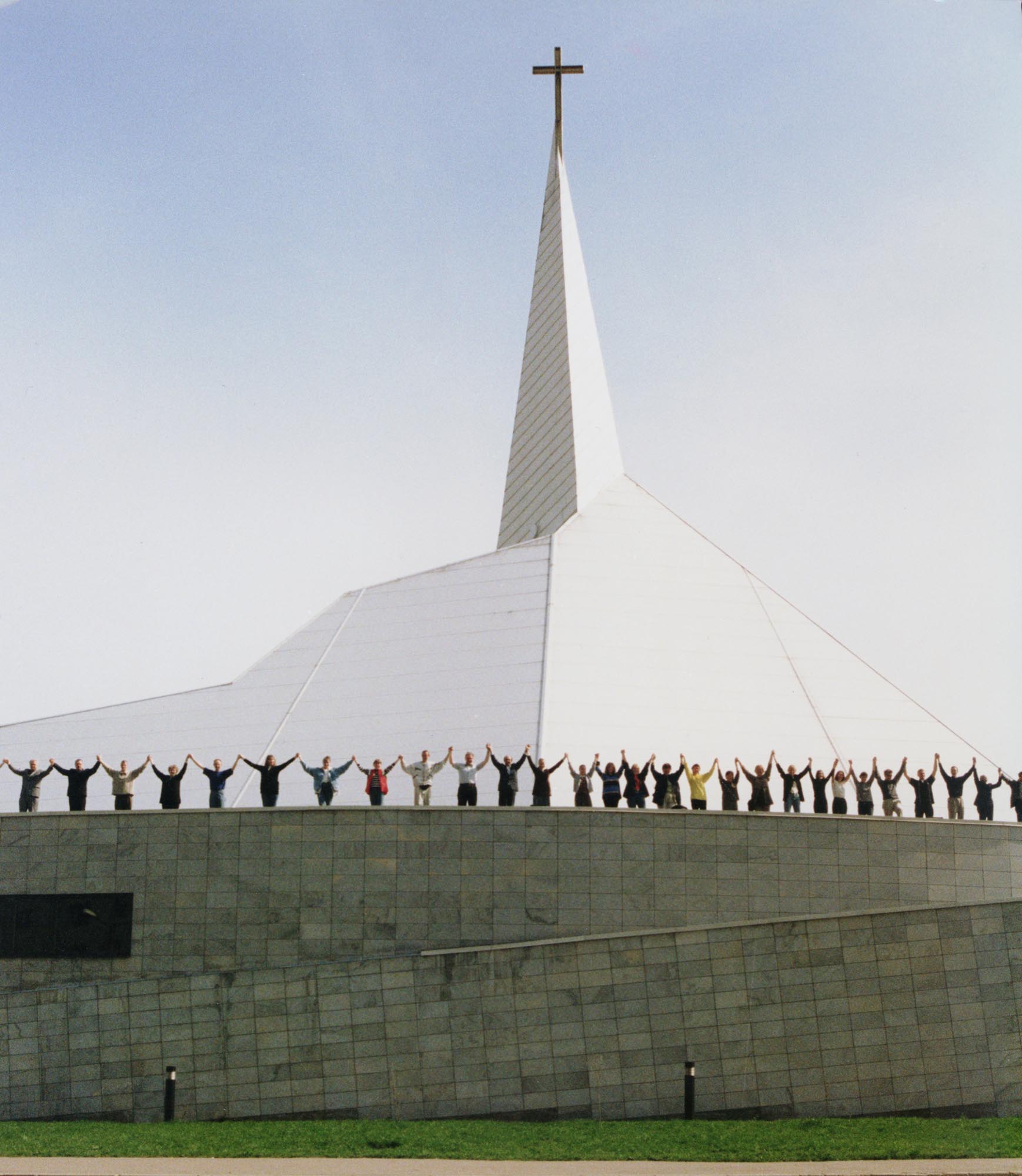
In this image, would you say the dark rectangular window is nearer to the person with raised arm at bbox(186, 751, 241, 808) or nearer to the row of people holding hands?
the row of people holding hands

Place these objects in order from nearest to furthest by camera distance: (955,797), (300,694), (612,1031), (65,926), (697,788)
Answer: (612,1031) → (65,926) → (697,788) → (955,797) → (300,694)

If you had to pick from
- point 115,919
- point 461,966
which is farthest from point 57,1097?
point 461,966

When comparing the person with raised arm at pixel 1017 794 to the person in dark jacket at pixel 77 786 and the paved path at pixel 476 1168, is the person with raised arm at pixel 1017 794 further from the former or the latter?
the person in dark jacket at pixel 77 786

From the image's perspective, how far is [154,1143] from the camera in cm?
1234

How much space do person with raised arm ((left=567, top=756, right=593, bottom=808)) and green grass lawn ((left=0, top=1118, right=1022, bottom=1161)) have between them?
4045 millimetres

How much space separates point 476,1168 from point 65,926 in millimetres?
7403

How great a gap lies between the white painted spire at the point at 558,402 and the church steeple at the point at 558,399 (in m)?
0.02

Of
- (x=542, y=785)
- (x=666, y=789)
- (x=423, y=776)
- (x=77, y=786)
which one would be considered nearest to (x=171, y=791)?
(x=77, y=786)

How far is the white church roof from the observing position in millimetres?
20156

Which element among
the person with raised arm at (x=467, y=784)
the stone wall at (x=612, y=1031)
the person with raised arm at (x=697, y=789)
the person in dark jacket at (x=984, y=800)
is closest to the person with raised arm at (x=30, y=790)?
the stone wall at (x=612, y=1031)

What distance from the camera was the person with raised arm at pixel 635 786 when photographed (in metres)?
17.1

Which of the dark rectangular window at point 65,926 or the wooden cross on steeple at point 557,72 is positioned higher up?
the wooden cross on steeple at point 557,72

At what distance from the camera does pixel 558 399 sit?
31.9 metres

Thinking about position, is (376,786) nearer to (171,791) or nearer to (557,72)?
(171,791)
